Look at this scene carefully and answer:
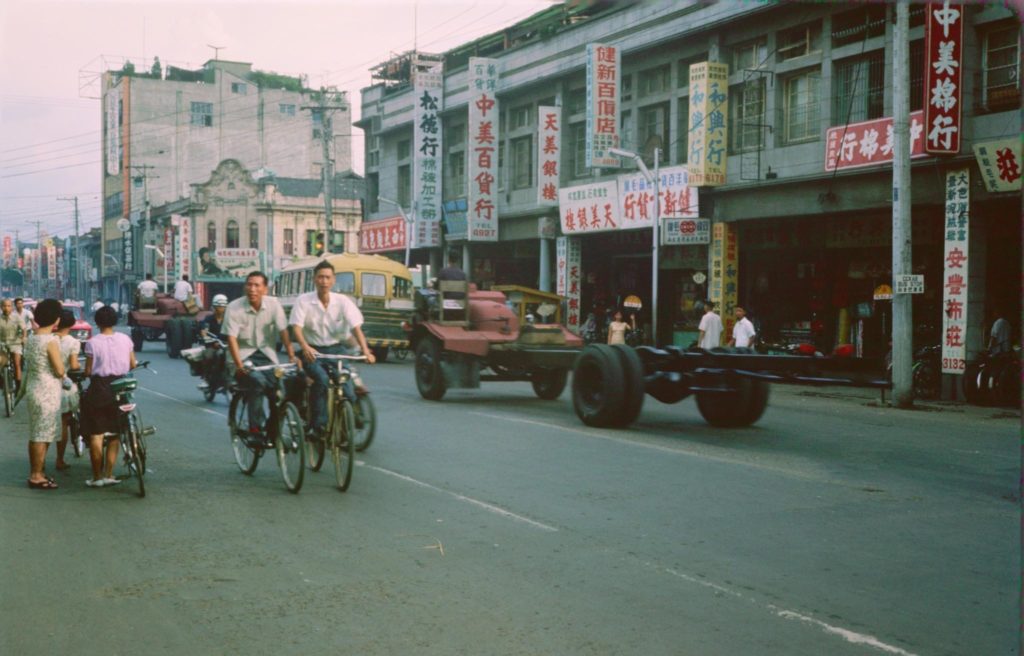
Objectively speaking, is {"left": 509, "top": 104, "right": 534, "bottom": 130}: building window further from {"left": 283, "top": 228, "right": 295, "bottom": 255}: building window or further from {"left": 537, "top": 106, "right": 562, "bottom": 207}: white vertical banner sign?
{"left": 283, "top": 228, "right": 295, "bottom": 255}: building window

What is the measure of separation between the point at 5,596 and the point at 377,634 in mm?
2263

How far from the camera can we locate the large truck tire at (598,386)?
43.5ft

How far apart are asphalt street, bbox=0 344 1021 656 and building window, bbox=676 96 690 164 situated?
58.2 ft

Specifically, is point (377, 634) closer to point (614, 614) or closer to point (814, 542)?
point (614, 614)

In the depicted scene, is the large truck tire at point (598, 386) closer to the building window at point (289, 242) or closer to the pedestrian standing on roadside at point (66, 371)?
the pedestrian standing on roadside at point (66, 371)

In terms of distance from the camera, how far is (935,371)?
20406 millimetres

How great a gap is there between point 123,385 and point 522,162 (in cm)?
2929

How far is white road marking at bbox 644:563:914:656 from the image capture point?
5.10 meters

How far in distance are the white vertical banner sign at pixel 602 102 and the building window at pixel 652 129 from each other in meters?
1.40

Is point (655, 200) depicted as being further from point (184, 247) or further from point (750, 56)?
point (184, 247)

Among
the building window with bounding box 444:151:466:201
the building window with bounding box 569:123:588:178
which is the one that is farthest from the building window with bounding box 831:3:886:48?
the building window with bounding box 444:151:466:201

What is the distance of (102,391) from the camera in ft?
30.1

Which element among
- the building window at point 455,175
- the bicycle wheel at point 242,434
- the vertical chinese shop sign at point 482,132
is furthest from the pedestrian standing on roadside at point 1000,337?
the building window at point 455,175

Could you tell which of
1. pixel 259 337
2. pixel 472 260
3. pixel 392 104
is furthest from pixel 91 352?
pixel 392 104
